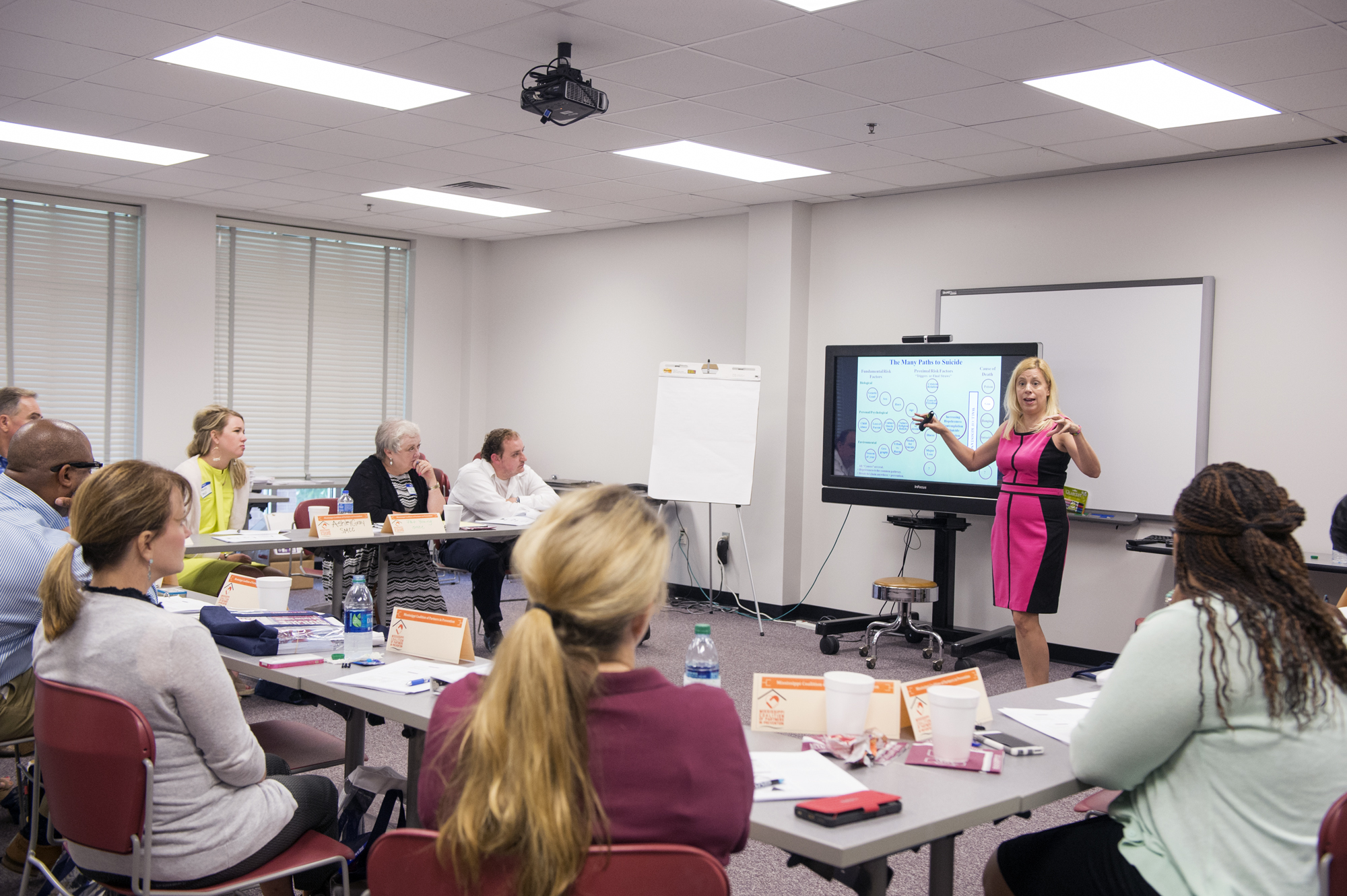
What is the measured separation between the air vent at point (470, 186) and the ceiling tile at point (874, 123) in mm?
2470

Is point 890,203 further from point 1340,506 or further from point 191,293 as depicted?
point 191,293

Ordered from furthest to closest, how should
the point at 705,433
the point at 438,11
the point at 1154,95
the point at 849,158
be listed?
the point at 705,433, the point at 849,158, the point at 1154,95, the point at 438,11

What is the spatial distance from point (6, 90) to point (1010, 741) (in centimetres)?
522

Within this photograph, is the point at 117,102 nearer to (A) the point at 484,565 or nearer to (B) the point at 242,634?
(A) the point at 484,565

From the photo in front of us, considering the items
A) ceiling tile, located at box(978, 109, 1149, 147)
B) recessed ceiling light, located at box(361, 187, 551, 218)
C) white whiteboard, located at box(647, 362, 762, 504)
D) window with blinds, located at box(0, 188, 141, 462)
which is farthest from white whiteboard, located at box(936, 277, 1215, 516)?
window with blinds, located at box(0, 188, 141, 462)

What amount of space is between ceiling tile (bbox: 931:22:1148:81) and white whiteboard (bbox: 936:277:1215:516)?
6.18 feet

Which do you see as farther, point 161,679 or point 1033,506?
point 1033,506

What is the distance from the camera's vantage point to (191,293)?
7.85m

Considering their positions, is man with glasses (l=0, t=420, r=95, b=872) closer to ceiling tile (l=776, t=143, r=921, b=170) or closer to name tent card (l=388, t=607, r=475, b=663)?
name tent card (l=388, t=607, r=475, b=663)

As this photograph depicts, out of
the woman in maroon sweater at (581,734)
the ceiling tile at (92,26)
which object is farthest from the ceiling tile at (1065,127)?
the woman in maroon sweater at (581,734)

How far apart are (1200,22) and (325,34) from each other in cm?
311

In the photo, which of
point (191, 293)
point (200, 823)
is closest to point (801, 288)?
point (191, 293)

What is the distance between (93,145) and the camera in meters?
6.06

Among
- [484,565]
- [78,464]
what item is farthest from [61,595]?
[484,565]
